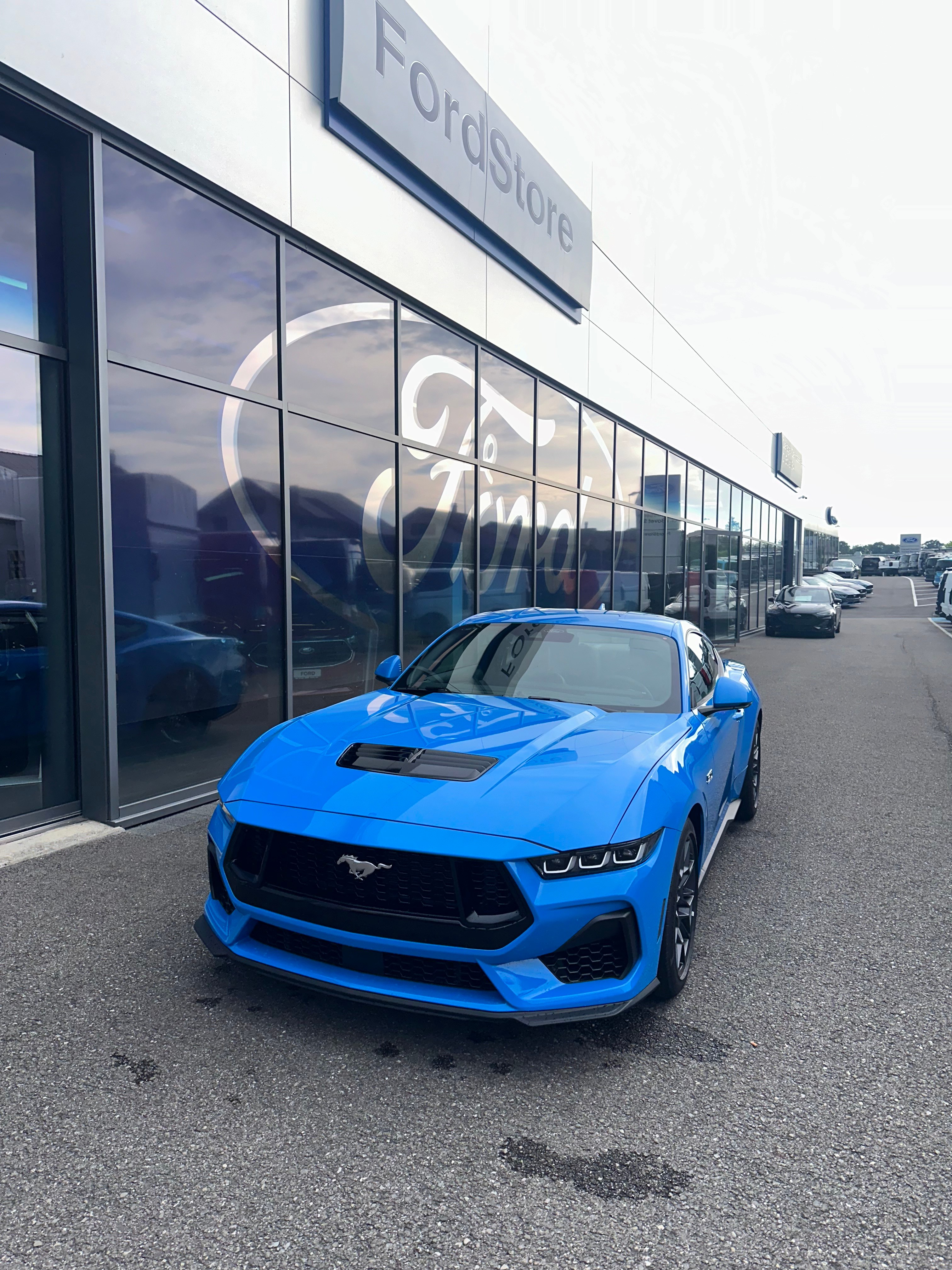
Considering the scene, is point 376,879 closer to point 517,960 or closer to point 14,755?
point 517,960

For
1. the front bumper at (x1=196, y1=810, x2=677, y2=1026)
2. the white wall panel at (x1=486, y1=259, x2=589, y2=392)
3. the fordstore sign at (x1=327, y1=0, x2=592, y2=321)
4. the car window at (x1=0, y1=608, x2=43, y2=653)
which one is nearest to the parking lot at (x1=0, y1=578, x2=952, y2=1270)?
the front bumper at (x1=196, y1=810, x2=677, y2=1026)

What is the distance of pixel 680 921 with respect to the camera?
321cm

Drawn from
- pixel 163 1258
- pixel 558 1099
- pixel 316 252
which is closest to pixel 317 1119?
pixel 163 1258

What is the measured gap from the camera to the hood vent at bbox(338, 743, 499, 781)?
2998mm

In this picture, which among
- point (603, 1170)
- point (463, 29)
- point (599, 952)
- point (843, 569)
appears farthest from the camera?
point (843, 569)

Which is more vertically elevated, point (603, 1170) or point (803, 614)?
point (803, 614)

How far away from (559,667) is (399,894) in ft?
6.22

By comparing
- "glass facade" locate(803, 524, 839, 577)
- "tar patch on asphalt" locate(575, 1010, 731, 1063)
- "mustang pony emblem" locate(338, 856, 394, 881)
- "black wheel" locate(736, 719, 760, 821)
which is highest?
"glass facade" locate(803, 524, 839, 577)

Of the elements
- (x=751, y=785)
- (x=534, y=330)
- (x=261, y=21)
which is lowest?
(x=751, y=785)

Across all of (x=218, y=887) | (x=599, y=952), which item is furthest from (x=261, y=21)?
(x=599, y=952)

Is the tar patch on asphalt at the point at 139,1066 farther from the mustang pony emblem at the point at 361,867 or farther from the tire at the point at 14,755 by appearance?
the tire at the point at 14,755

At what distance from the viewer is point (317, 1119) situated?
2434mm

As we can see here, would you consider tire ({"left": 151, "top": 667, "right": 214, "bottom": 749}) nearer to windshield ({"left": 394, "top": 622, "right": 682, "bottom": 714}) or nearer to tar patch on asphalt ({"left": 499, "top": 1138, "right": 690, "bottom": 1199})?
windshield ({"left": 394, "top": 622, "right": 682, "bottom": 714})

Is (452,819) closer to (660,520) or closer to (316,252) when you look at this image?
(316,252)
